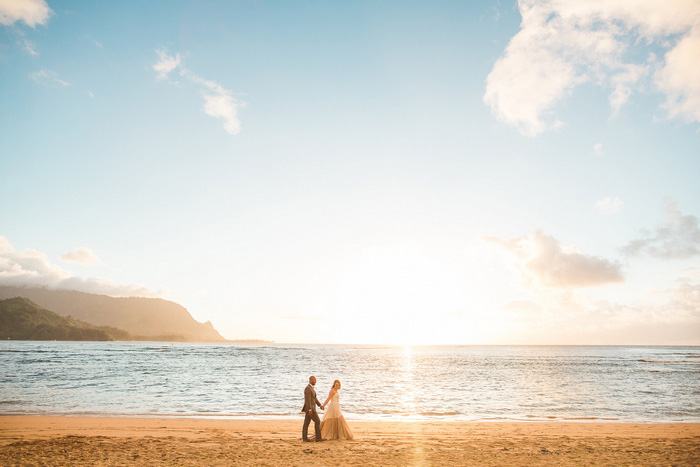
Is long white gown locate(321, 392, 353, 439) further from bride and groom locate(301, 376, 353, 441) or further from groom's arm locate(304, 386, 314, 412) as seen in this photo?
groom's arm locate(304, 386, 314, 412)

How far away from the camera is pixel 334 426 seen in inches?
568

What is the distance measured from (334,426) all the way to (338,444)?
86 cm

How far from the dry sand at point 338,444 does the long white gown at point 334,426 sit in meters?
0.41

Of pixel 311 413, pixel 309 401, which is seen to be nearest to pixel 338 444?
pixel 311 413

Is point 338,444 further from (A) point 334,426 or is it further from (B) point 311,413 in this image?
(B) point 311,413

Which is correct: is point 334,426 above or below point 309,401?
below

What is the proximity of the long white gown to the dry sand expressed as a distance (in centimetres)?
41

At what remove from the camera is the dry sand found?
11.5 m

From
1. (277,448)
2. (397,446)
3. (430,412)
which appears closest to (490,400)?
(430,412)

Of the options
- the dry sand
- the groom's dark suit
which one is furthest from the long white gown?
the dry sand

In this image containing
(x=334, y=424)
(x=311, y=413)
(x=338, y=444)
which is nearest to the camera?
(x=338, y=444)

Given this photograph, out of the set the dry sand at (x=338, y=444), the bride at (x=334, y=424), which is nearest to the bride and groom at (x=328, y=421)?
the bride at (x=334, y=424)

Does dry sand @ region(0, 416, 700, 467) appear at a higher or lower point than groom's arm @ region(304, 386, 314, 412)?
lower

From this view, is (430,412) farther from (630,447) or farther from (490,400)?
(630,447)
